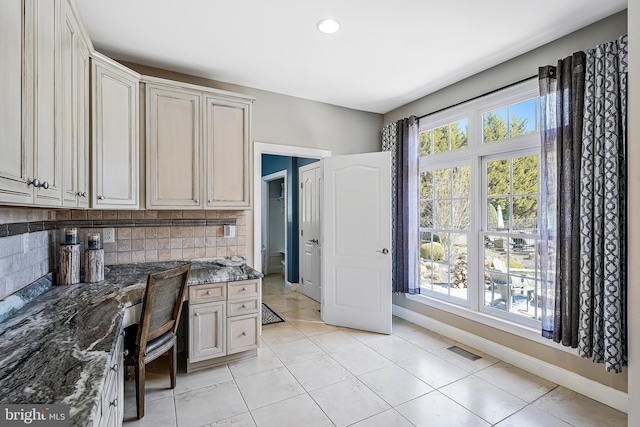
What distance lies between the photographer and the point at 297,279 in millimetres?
5125

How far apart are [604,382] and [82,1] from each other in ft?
14.0

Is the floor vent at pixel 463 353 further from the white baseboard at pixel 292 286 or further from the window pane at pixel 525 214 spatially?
the white baseboard at pixel 292 286

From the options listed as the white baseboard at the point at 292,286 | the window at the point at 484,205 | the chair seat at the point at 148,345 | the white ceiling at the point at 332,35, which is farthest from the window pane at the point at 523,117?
the white baseboard at the point at 292,286

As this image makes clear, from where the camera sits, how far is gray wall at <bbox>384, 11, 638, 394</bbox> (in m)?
2.10

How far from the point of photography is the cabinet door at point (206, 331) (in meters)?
2.39

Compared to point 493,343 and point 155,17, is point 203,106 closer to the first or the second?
point 155,17

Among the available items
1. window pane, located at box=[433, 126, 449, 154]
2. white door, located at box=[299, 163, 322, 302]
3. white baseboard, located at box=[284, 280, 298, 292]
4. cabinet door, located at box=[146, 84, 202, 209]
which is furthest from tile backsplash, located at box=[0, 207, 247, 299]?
window pane, located at box=[433, 126, 449, 154]

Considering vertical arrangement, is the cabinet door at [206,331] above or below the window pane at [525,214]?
below

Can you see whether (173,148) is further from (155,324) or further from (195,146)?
(155,324)

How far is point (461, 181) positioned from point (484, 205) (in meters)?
0.35

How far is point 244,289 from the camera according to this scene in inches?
101

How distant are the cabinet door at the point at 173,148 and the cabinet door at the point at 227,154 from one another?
0.10 metres

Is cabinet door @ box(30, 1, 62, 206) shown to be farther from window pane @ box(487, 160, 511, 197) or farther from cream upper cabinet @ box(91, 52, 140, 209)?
window pane @ box(487, 160, 511, 197)

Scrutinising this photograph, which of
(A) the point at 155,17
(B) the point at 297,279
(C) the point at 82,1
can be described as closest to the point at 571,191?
(A) the point at 155,17
